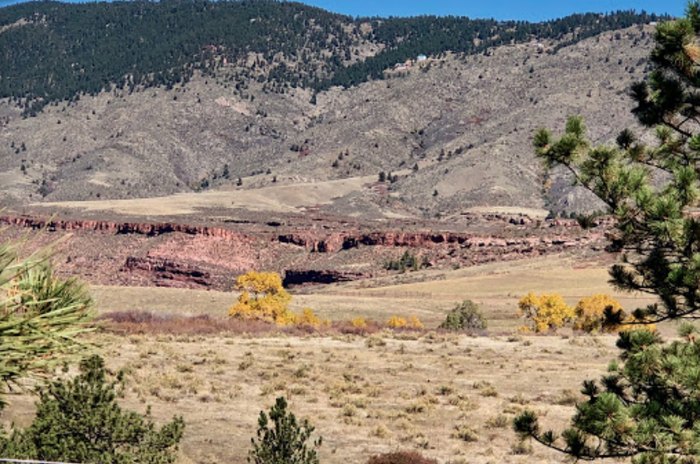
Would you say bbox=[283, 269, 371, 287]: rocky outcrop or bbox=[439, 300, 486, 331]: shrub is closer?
bbox=[439, 300, 486, 331]: shrub

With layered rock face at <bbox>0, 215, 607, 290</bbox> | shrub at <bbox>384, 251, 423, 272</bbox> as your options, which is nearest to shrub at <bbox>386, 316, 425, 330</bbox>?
shrub at <bbox>384, 251, 423, 272</bbox>

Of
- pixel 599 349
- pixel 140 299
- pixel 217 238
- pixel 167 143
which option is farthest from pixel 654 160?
pixel 167 143

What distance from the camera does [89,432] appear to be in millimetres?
11906

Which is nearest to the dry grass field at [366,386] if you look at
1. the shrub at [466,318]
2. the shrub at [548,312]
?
the shrub at [466,318]

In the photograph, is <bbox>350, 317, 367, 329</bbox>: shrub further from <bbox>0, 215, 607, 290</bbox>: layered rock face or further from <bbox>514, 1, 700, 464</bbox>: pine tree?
<bbox>0, 215, 607, 290</bbox>: layered rock face

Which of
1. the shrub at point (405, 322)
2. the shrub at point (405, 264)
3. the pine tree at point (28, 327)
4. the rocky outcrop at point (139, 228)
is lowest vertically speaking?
the shrub at point (405, 322)

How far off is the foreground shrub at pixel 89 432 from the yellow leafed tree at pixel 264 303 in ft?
134

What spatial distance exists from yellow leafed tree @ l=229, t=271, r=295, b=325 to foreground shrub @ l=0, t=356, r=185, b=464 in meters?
40.7

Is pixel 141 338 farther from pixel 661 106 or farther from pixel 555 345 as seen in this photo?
pixel 661 106

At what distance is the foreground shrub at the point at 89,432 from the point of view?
11.4m

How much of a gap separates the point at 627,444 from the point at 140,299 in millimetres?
62981

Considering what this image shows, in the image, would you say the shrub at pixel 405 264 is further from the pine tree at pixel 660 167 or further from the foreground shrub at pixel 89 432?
the pine tree at pixel 660 167

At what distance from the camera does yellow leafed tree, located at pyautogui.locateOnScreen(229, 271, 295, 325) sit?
5594 centimetres

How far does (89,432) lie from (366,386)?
16.6 metres
